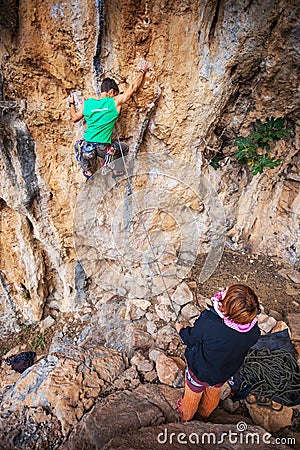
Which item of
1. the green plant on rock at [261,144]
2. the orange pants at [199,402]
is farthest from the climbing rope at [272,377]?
the green plant on rock at [261,144]

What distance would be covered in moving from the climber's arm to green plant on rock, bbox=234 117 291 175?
1707 mm

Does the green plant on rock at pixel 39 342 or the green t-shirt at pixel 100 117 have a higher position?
the green t-shirt at pixel 100 117

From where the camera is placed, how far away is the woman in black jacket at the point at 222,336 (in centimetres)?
196

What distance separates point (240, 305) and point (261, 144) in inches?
117

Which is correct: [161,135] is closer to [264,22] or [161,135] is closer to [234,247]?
[264,22]

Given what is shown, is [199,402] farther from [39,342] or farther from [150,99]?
[39,342]

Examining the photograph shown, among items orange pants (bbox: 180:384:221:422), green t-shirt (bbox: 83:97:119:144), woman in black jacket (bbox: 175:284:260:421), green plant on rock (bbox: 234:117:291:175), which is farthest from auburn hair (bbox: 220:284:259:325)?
green plant on rock (bbox: 234:117:291:175)

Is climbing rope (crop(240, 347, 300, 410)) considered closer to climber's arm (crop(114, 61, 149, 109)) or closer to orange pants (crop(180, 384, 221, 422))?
orange pants (crop(180, 384, 221, 422))

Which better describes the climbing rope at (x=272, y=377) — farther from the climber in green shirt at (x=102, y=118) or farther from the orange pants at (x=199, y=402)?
the climber in green shirt at (x=102, y=118)

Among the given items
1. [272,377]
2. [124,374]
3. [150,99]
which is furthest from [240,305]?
[150,99]

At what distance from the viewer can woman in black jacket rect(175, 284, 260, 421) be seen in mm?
1963

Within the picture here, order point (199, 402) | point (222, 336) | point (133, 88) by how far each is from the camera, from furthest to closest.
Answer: point (133, 88), point (199, 402), point (222, 336)

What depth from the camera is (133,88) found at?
3.15 meters

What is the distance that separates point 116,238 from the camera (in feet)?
14.7
